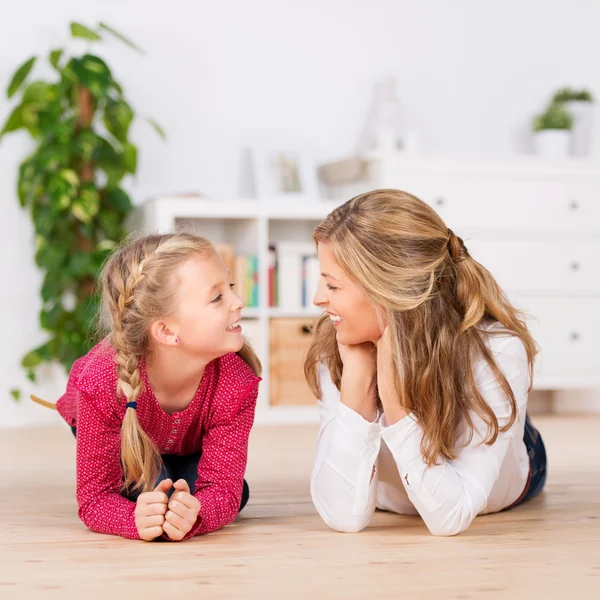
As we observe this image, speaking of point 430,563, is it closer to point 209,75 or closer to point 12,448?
point 12,448

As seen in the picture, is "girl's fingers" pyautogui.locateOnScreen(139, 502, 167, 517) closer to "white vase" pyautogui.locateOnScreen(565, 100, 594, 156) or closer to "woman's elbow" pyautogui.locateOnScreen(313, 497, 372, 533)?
"woman's elbow" pyautogui.locateOnScreen(313, 497, 372, 533)

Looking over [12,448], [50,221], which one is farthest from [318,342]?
[50,221]

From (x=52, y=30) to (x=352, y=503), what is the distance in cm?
275

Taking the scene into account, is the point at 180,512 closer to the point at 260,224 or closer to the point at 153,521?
the point at 153,521

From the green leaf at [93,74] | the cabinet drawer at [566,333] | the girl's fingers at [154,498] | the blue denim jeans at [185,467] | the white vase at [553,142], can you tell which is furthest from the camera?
the white vase at [553,142]

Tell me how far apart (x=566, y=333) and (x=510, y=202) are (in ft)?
1.89

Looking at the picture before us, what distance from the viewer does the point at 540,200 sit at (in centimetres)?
389

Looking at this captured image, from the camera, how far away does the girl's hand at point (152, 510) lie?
5.17 feet

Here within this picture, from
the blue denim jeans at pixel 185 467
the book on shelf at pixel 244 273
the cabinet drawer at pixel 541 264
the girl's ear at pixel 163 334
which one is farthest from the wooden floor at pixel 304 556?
the cabinet drawer at pixel 541 264

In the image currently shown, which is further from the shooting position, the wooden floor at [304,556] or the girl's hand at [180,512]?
the girl's hand at [180,512]

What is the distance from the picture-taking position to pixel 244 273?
147 inches

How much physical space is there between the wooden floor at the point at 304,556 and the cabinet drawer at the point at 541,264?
1.69 meters

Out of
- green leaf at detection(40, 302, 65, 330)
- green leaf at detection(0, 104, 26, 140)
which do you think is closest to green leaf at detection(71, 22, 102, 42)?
green leaf at detection(0, 104, 26, 140)

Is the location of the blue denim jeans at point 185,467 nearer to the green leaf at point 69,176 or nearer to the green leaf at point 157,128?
the green leaf at point 69,176
